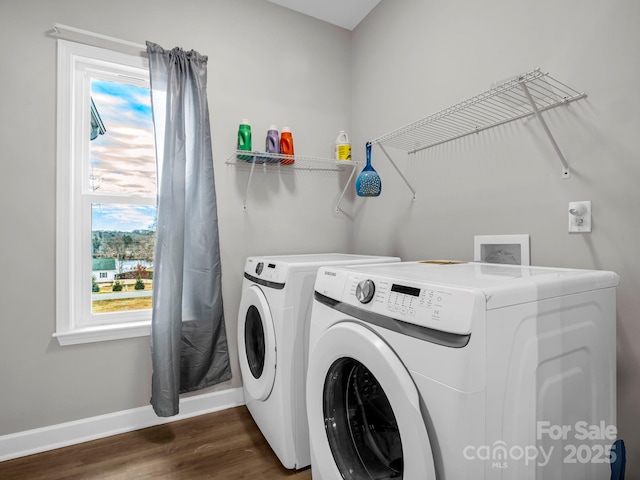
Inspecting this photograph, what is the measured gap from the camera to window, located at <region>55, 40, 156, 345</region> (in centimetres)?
174

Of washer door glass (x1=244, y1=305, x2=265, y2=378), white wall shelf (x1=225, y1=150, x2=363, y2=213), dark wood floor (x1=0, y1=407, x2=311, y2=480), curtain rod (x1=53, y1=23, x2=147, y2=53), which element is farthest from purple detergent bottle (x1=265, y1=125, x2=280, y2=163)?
dark wood floor (x1=0, y1=407, x2=311, y2=480)

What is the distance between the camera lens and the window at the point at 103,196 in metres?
1.74

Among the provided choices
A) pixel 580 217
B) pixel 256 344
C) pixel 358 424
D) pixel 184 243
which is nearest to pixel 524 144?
pixel 580 217

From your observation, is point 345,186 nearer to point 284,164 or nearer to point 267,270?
point 284,164

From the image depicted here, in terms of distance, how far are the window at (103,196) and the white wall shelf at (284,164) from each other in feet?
1.77

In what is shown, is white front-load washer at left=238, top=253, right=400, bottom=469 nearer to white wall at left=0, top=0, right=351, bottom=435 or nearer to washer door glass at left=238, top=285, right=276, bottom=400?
washer door glass at left=238, top=285, right=276, bottom=400

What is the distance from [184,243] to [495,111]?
1718 millimetres

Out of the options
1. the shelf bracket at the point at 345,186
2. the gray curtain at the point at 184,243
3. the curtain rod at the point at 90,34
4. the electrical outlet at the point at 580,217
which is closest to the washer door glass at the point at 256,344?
the gray curtain at the point at 184,243

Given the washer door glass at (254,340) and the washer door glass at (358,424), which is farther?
the washer door glass at (254,340)

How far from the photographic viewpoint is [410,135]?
185 centimetres

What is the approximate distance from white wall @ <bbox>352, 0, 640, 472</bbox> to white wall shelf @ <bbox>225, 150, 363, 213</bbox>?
13.5 inches

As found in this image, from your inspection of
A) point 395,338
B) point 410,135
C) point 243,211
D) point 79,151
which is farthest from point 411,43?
point 79,151

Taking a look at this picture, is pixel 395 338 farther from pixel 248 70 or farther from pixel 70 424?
pixel 248 70

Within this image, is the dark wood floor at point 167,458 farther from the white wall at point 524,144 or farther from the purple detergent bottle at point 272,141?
the purple detergent bottle at point 272,141
